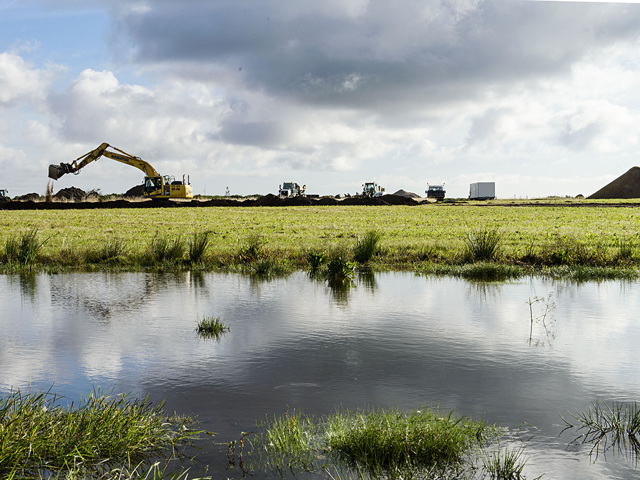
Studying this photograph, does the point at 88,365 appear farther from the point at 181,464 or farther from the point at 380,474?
the point at 380,474

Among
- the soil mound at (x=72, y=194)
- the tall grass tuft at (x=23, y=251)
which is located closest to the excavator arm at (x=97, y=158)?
the soil mound at (x=72, y=194)

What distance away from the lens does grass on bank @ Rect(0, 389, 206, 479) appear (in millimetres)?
4676

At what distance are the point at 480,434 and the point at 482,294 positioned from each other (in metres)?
8.18

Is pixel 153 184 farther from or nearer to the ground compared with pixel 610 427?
farther from the ground

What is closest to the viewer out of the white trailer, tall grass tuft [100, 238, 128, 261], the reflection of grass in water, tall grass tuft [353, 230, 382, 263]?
the reflection of grass in water

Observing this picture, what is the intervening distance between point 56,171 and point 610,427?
53870mm

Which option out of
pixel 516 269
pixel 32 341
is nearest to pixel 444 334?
pixel 32 341

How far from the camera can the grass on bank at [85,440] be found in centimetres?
468

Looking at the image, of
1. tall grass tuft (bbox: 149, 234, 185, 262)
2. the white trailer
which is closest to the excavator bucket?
tall grass tuft (bbox: 149, 234, 185, 262)

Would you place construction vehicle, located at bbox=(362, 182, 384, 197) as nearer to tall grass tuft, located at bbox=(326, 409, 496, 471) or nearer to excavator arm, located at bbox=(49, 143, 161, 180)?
excavator arm, located at bbox=(49, 143, 161, 180)

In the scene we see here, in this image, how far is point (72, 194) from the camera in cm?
7512

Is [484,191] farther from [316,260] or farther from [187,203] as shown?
[316,260]

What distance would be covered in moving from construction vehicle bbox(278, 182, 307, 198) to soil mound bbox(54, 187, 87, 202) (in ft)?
82.7

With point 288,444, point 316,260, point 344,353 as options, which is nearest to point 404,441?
point 288,444
